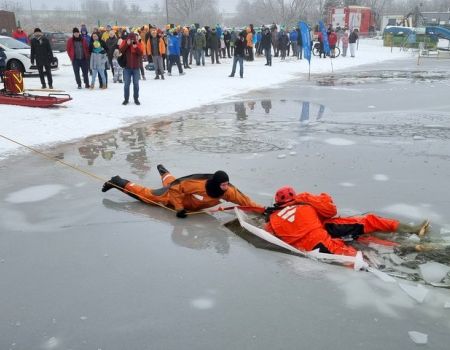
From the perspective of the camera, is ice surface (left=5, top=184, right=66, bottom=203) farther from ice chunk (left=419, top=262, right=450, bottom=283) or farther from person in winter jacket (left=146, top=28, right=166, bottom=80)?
person in winter jacket (left=146, top=28, right=166, bottom=80)

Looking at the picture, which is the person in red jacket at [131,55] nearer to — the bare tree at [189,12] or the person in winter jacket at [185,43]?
the person in winter jacket at [185,43]

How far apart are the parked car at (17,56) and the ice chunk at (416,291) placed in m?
16.1

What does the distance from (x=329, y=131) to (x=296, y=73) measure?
12.0 metres

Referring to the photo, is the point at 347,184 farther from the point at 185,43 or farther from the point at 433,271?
the point at 185,43

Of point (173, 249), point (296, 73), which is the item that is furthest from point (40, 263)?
point (296, 73)

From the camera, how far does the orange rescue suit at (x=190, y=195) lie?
15.8 ft

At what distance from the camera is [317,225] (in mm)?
4078

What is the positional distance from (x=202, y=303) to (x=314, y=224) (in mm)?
1293

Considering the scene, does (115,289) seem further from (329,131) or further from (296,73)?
(296,73)

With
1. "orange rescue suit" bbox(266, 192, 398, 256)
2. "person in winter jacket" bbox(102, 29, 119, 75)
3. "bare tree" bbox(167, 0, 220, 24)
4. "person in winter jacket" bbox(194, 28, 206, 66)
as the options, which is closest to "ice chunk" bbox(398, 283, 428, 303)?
"orange rescue suit" bbox(266, 192, 398, 256)

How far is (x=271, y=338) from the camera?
115 inches

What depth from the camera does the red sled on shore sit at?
10.9 metres

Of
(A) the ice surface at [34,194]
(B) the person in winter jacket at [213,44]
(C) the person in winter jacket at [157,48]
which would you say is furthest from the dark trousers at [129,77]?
(B) the person in winter jacket at [213,44]

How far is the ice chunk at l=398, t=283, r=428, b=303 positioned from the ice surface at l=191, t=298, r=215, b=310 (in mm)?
1401
